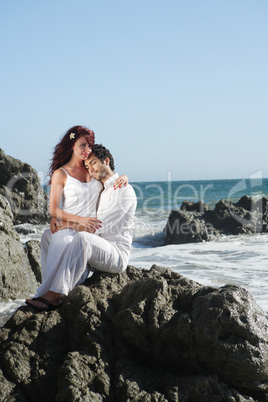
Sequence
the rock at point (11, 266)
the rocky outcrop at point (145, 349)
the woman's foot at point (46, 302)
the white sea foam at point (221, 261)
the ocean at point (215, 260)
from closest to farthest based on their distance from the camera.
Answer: the rocky outcrop at point (145, 349) < the woman's foot at point (46, 302) < the rock at point (11, 266) < the ocean at point (215, 260) < the white sea foam at point (221, 261)

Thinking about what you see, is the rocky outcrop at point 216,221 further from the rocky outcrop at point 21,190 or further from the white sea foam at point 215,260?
the rocky outcrop at point 21,190

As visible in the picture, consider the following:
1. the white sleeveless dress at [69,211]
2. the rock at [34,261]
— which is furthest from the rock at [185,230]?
the white sleeveless dress at [69,211]

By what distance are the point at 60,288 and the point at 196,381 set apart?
143 cm

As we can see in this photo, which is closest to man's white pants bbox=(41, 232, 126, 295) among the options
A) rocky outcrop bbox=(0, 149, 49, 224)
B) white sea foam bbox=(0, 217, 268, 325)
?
white sea foam bbox=(0, 217, 268, 325)

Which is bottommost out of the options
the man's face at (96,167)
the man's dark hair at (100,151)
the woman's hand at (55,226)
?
the woman's hand at (55,226)

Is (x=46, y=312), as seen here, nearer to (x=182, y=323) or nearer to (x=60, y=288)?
(x=60, y=288)

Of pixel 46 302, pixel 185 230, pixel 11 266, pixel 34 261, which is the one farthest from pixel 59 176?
pixel 185 230

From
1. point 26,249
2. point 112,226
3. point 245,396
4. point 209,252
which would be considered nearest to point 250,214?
point 209,252

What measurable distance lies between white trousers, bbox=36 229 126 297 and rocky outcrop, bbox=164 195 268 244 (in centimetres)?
870

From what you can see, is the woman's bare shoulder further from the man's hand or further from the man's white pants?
the man's white pants

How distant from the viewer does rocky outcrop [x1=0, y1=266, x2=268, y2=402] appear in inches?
116

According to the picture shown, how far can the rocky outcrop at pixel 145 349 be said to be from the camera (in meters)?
2.94

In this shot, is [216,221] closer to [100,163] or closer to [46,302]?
[100,163]

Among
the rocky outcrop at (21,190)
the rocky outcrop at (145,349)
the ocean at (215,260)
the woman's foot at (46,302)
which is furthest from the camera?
the rocky outcrop at (21,190)
